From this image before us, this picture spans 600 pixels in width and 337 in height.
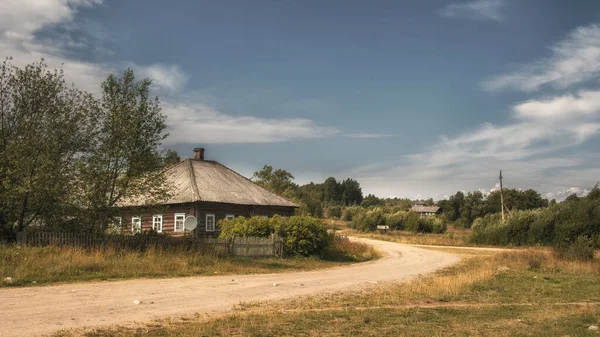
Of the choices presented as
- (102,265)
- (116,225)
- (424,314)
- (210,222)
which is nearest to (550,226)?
(210,222)

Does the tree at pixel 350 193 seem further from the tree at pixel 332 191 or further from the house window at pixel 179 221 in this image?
the house window at pixel 179 221

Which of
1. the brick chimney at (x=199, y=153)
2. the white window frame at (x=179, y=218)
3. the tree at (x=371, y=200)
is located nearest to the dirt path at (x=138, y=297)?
the white window frame at (x=179, y=218)

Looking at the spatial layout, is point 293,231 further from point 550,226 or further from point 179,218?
point 550,226

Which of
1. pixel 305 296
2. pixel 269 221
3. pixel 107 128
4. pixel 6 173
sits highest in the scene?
pixel 107 128

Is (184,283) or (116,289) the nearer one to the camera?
(116,289)

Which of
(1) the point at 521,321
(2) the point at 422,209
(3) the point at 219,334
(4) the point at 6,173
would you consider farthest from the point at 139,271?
(2) the point at 422,209

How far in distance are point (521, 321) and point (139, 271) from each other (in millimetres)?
13176

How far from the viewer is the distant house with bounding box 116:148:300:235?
36312mm

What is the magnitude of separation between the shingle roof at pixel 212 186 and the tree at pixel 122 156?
36.8ft

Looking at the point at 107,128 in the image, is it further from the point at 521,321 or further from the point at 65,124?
the point at 521,321

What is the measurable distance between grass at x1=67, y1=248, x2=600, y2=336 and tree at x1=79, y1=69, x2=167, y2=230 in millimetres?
13020

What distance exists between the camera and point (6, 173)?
21734 mm

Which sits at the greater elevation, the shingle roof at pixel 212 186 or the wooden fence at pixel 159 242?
the shingle roof at pixel 212 186

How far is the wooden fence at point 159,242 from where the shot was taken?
2088 centimetres
